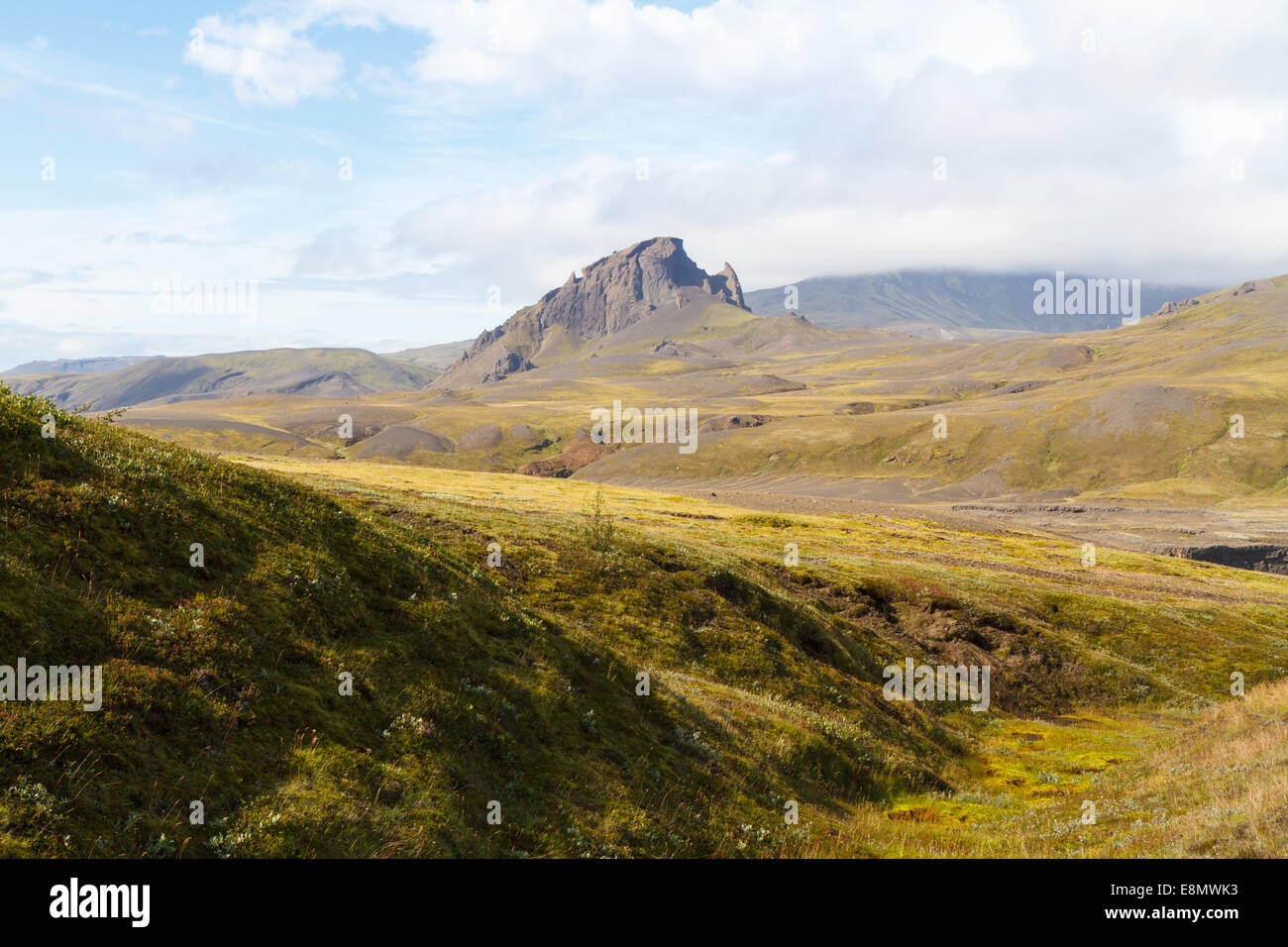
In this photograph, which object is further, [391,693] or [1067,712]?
[1067,712]

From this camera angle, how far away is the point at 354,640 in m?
18.0

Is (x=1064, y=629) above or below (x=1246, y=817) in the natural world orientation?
below

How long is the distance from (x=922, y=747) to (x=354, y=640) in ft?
Answer: 80.3

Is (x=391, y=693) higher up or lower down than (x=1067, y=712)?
higher up

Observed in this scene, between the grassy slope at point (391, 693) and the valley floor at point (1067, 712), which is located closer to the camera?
the grassy slope at point (391, 693)

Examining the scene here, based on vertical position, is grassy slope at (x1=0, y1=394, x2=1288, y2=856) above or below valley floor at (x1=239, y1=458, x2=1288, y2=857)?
above

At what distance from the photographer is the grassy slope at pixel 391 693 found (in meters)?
12.0

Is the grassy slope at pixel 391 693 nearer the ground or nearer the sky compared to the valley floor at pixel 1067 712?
nearer the sky

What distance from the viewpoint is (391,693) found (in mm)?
16734

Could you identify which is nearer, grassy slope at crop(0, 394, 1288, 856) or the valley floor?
grassy slope at crop(0, 394, 1288, 856)

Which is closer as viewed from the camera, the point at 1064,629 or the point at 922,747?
the point at 922,747

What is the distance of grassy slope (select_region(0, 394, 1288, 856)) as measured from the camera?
39.4 ft

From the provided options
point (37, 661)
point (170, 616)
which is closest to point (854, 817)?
point (170, 616)
